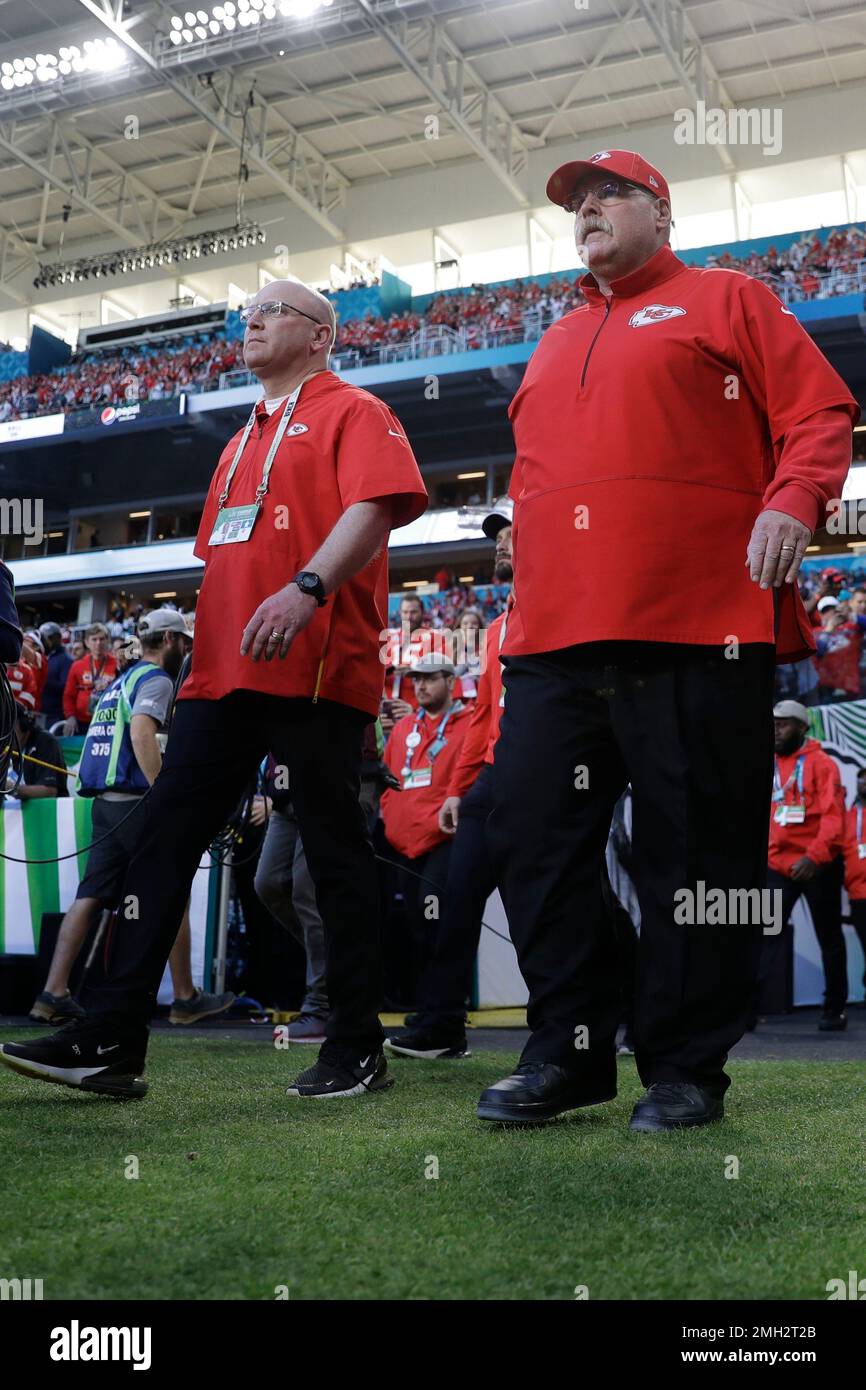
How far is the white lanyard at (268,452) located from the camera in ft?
9.62

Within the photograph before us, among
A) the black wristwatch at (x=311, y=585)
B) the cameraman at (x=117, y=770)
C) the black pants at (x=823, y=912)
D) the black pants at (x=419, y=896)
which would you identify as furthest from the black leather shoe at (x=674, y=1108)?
the black pants at (x=823, y=912)

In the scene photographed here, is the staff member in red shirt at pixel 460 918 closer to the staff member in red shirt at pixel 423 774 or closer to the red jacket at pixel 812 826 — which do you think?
the staff member in red shirt at pixel 423 774

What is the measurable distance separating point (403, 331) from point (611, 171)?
2682 cm

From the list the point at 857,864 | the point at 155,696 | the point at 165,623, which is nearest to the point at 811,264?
the point at 857,864

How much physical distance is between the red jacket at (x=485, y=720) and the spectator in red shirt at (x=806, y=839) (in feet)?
8.51

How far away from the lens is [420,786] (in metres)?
5.94

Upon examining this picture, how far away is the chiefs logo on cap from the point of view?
8.39 ft

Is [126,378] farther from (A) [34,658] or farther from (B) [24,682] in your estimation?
(B) [24,682]

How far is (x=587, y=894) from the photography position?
2439 millimetres

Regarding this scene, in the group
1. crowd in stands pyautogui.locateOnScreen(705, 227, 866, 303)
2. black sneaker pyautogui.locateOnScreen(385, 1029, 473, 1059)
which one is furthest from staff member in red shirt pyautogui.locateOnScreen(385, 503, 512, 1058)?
crowd in stands pyautogui.locateOnScreen(705, 227, 866, 303)

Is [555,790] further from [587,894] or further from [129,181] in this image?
[129,181]

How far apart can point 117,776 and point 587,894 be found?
10.2 feet

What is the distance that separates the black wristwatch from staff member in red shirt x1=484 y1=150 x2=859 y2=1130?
41 cm
